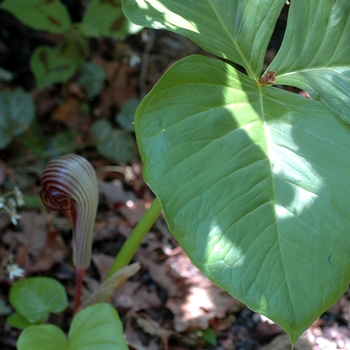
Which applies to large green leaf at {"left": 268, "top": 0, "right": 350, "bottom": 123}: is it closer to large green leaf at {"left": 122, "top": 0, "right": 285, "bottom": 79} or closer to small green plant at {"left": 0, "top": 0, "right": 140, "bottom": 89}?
large green leaf at {"left": 122, "top": 0, "right": 285, "bottom": 79}

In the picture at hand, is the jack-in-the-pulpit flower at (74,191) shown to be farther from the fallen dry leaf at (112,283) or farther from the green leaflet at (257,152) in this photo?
the green leaflet at (257,152)

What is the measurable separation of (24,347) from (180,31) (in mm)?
789

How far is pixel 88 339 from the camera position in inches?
43.7

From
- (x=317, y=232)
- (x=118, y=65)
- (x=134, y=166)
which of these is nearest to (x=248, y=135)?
(x=317, y=232)

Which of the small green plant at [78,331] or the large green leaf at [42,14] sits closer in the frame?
the small green plant at [78,331]

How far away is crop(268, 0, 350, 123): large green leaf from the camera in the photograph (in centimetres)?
111

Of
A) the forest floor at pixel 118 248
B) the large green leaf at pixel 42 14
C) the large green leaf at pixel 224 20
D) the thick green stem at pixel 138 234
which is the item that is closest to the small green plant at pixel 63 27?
the large green leaf at pixel 42 14

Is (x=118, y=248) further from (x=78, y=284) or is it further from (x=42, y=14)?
(x=42, y=14)

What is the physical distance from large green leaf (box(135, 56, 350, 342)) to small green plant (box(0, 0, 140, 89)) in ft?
3.77

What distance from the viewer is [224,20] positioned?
3.69ft

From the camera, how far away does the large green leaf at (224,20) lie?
1043 mm

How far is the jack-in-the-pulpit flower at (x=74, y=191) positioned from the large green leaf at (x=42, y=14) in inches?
41.2

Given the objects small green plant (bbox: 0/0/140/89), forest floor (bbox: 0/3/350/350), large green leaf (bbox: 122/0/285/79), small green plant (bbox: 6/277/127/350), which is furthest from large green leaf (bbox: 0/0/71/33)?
small green plant (bbox: 6/277/127/350)

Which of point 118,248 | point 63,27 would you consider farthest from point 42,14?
point 118,248
